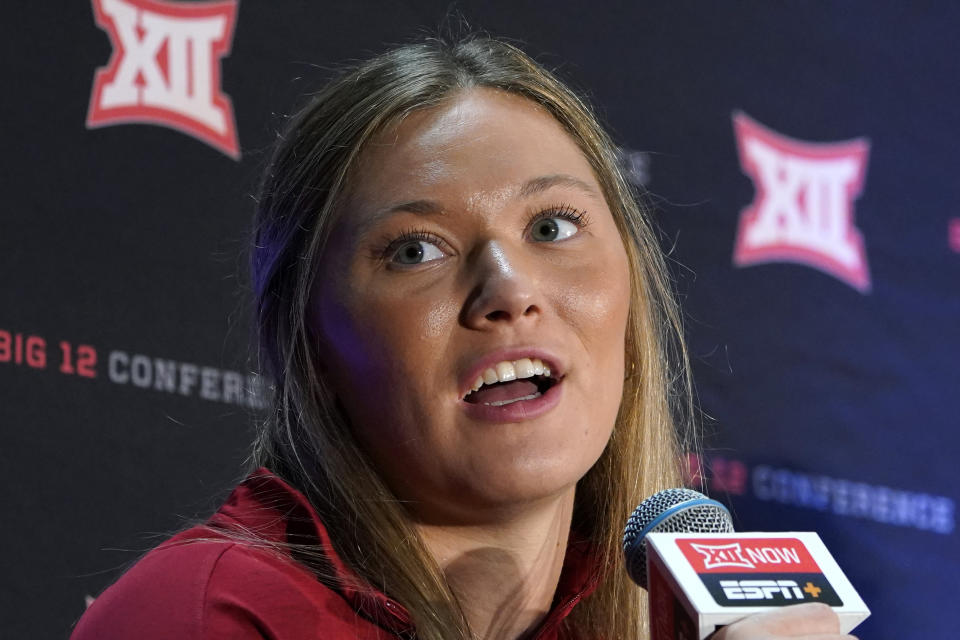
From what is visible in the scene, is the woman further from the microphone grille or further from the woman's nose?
the microphone grille

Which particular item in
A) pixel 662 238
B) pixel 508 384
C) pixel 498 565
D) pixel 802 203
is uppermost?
pixel 802 203

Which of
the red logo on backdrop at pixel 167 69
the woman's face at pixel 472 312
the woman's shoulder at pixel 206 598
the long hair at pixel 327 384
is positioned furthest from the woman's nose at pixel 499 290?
the red logo on backdrop at pixel 167 69

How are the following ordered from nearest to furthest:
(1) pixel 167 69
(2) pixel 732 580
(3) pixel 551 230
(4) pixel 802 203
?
Result: (2) pixel 732 580
(3) pixel 551 230
(1) pixel 167 69
(4) pixel 802 203

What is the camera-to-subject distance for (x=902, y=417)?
9.00 ft

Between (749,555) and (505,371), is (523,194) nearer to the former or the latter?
(505,371)

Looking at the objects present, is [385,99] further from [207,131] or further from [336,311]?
[207,131]

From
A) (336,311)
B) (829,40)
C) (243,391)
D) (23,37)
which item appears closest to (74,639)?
(336,311)

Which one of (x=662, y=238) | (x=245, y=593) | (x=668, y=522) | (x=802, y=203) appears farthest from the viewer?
(x=802, y=203)

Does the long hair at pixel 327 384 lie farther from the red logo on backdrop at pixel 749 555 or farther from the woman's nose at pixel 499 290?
the red logo on backdrop at pixel 749 555

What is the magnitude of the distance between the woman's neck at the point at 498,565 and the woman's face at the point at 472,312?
32 mm

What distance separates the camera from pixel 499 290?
1.19m

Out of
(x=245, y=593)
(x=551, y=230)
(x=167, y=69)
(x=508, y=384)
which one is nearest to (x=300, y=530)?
(x=245, y=593)

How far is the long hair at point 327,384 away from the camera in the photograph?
1250 mm

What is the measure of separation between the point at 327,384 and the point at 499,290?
25cm
